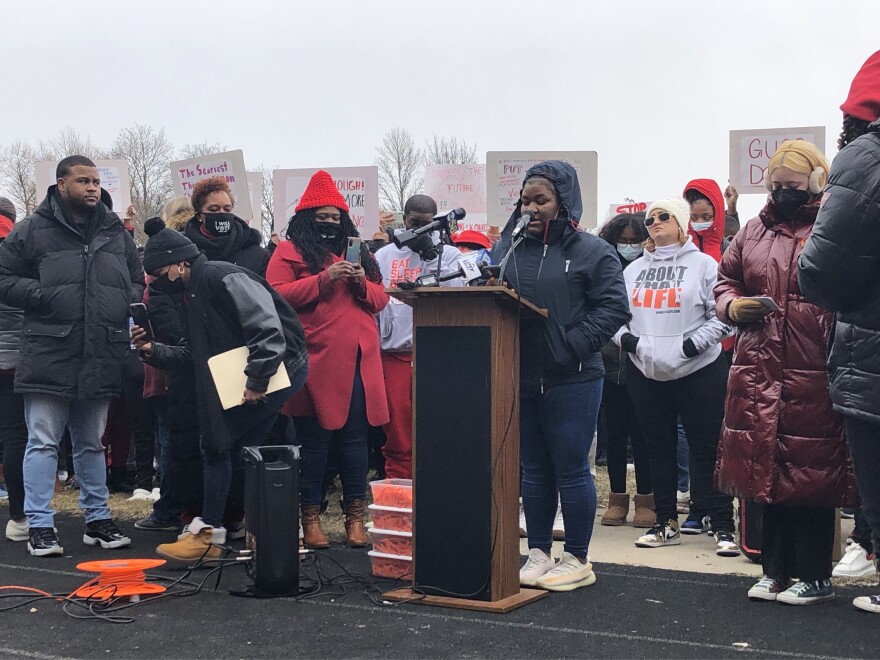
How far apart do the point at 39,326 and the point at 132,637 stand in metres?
2.75

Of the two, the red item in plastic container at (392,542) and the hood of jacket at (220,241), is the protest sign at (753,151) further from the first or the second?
the red item in plastic container at (392,542)

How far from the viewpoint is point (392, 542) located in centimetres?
591

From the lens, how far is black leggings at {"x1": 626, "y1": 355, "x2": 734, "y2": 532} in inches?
273

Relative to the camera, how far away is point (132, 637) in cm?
465

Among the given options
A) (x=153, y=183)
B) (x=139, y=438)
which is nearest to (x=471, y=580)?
(x=139, y=438)

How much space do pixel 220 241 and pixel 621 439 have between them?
317 centimetres

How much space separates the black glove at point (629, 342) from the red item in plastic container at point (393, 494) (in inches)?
72.2

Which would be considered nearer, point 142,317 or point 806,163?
point 806,163

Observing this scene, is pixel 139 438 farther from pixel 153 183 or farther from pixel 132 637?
pixel 153 183

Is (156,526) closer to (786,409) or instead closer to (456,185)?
(786,409)

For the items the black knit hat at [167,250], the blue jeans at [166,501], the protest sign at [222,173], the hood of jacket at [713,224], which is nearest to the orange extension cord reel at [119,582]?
the black knit hat at [167,250]

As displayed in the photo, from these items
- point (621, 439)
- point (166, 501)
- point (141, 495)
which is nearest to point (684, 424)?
point (621, 439)

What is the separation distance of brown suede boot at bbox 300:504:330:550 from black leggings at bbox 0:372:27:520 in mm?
1956

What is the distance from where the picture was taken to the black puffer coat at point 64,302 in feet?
22.2
